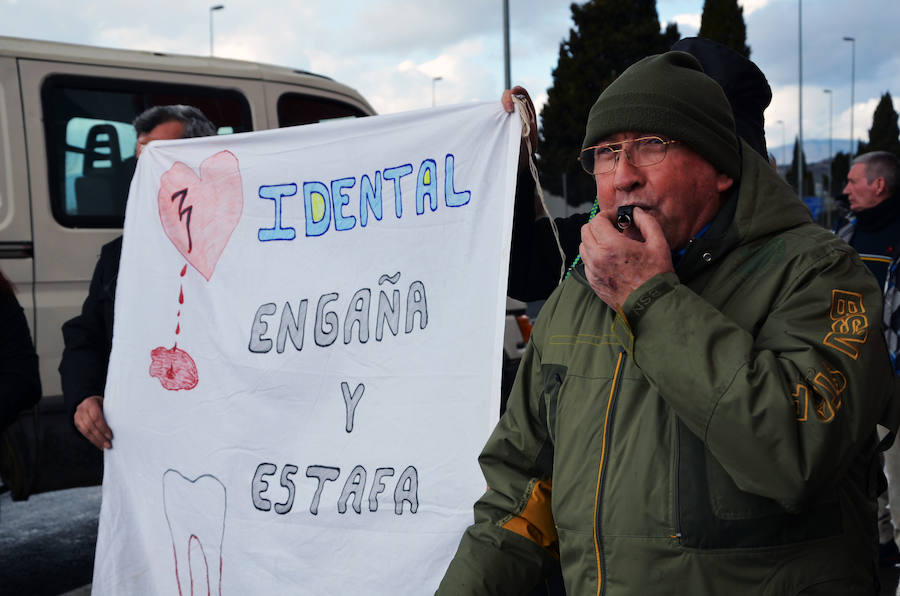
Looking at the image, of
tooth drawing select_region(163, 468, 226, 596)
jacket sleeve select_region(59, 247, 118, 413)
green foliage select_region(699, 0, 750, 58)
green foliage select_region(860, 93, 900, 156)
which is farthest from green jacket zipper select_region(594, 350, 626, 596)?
green foliage select_region(860, 93, 900, 156)

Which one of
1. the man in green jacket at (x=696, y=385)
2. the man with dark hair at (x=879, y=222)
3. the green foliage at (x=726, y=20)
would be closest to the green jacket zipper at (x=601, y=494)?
the man in green jacket at (x=696, y=385)

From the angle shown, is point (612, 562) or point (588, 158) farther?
point (588, 158)

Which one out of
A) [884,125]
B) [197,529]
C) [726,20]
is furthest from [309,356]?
[884,125]

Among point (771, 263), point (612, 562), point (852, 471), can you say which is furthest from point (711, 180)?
point (612, 562)

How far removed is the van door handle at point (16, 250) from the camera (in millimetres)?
4137

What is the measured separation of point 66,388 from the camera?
310cm

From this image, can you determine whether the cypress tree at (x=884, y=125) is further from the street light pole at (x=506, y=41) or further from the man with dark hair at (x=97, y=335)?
the man with dark hair at (x=97, y=335)

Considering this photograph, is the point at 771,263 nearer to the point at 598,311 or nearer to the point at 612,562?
the point at 598,311

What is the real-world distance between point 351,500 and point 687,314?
1232 mm

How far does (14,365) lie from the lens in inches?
111

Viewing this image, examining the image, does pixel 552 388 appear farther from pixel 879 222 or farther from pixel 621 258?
pixel 879 222

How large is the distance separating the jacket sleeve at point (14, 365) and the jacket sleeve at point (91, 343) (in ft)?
0.69

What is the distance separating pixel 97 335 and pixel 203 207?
73cm

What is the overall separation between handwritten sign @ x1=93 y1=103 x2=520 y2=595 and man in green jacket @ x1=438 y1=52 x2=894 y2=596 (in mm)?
548
